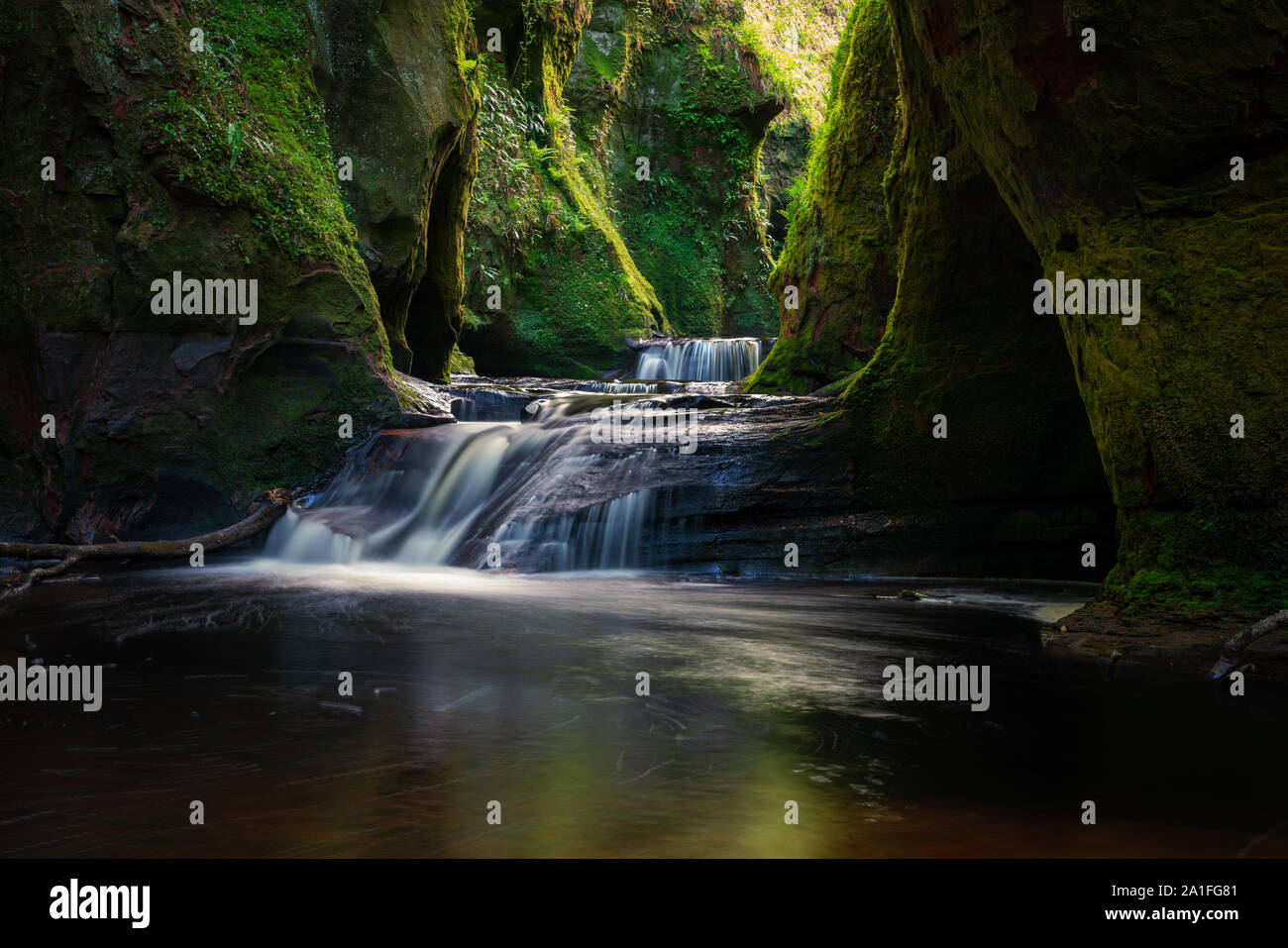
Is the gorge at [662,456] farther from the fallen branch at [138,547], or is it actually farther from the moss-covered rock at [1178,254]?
the fallen branch at [138,547]

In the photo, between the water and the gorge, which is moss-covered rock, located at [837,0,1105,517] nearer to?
the gorge

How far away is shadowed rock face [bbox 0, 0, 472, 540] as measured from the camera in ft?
32.1

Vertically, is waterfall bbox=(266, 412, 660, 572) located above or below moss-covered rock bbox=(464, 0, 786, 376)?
below

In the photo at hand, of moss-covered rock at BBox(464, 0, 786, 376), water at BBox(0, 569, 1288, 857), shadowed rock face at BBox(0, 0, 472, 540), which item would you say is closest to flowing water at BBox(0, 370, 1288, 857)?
water at BBox(0, 569, 1288, 857)

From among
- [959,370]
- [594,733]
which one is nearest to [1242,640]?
[594,733]

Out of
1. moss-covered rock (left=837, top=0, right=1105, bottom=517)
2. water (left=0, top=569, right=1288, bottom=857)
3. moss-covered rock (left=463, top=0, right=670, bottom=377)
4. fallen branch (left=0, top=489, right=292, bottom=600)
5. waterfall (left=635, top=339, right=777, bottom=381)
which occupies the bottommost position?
water (left=0, top=569, right=1288, bottom=857)

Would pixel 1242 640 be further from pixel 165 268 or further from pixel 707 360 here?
pixel 707 360

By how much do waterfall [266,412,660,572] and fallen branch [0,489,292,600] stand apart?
0.25 metres
